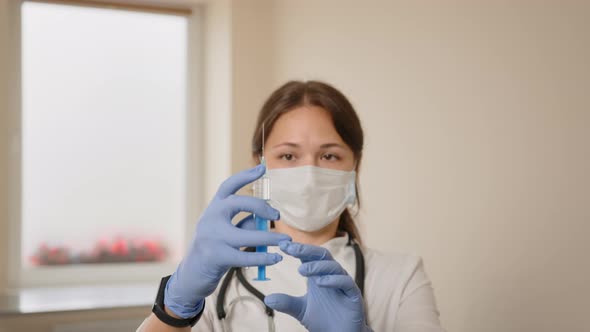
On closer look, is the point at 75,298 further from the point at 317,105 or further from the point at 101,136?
the point at 317,105

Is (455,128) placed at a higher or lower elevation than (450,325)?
higher

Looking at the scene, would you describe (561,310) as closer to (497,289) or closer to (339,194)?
(497,289)

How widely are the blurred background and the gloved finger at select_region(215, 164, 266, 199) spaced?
2.44 feet

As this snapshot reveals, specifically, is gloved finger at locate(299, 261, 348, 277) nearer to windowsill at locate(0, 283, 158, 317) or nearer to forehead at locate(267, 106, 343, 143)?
forehead at locate(267, 106, 343, 143)

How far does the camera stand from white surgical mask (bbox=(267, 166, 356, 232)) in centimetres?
141

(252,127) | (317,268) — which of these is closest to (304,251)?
(317,268)

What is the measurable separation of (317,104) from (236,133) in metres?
1.47

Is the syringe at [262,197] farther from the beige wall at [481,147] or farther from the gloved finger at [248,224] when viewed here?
the beige wall at [481,147]

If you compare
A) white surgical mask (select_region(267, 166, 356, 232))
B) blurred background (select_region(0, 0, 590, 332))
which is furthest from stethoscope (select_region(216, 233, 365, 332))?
blurred background (select_region(0, 0, 590, 332))

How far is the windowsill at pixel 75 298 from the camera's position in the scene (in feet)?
8.34

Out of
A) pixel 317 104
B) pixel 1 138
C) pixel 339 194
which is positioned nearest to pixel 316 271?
pixel 339 194

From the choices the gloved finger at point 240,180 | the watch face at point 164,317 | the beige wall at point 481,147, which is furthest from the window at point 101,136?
the gloved finger at point 240,180

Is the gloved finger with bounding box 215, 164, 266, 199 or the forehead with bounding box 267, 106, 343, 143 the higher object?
the forehead with bounding box 267, 106, 343, 143

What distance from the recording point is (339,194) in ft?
4.78
